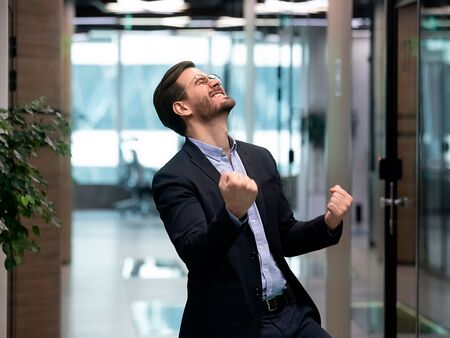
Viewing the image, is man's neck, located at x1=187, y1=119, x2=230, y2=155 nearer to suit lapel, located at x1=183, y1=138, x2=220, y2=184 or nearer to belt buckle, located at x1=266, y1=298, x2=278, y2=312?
suit lapel, located at x1=183, y1=138, x2=220, y2=184

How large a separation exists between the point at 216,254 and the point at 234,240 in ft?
0.19

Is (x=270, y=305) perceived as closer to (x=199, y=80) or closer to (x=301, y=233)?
(x=301, y=233)

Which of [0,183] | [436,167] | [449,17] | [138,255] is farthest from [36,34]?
[138,255]

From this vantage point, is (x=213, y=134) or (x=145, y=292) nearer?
(x=213, y=134)

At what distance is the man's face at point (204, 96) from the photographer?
2631 mm

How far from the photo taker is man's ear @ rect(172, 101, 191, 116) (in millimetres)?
2664

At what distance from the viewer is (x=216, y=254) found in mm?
2316

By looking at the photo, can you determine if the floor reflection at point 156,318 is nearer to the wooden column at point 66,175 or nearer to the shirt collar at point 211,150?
the wooden column at point 66,175

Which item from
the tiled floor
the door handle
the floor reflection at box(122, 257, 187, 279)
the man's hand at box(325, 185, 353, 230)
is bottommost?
the floor reflection at box(122, 257, 187, 279)

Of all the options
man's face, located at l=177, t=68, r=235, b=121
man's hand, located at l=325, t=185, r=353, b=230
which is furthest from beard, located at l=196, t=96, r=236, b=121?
man's hand, located at l=325, t=185, r=353, b=230

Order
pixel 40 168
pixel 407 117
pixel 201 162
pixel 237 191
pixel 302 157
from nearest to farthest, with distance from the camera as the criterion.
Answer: pixel 237 191 < pixel 201 162 < pixel 40 168 < pixel 407 117 < pixel 302 157

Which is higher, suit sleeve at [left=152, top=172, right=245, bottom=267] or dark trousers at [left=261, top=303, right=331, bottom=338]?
suit sleeve at [left=152, top=172, right=245, bottom=267]

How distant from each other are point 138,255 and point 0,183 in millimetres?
7092

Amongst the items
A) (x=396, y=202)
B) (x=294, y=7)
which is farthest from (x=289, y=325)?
(x=294, y=7)
